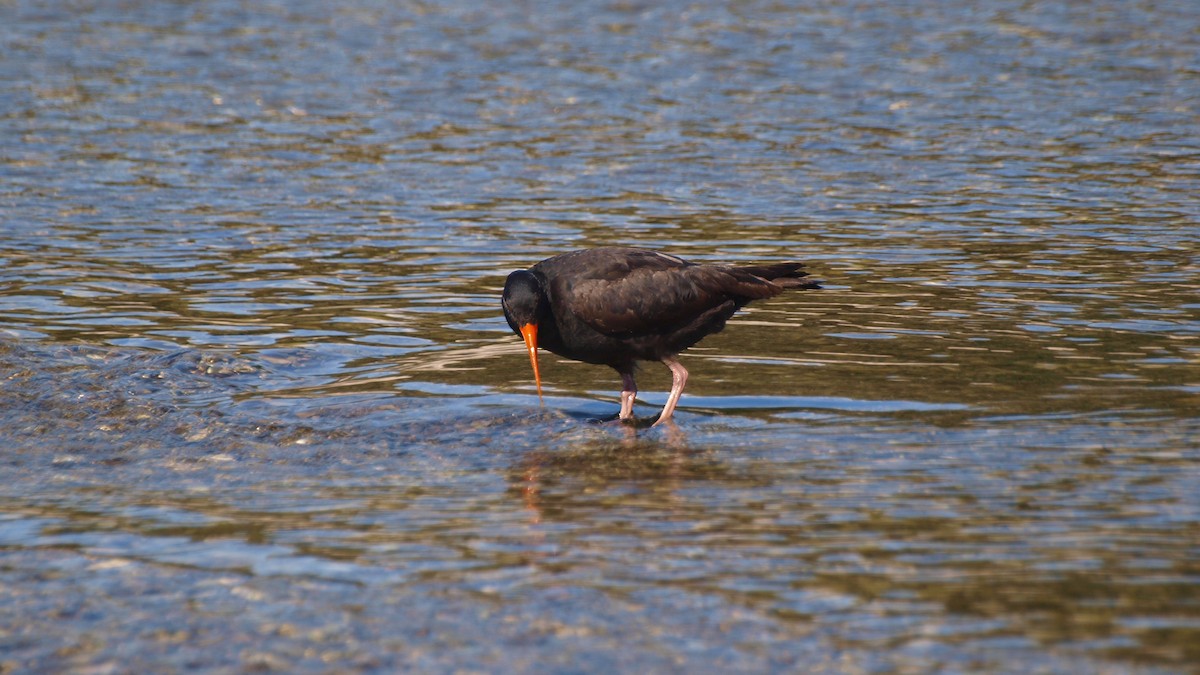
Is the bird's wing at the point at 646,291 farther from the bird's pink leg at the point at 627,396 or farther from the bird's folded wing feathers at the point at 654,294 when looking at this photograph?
the bird's pink leg at the point at 627,396

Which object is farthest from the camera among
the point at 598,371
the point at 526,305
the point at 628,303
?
the point at 598,371

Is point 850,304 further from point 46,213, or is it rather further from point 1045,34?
point 1045,34

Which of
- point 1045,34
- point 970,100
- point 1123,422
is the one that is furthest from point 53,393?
point 1045,34

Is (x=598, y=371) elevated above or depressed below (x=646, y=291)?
below

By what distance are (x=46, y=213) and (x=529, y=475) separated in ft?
27.3

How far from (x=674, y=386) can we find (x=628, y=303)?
1.87ft

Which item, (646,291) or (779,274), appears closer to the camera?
(646,291)

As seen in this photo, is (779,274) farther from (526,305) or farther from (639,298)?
(526,305)

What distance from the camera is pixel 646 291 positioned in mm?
8375

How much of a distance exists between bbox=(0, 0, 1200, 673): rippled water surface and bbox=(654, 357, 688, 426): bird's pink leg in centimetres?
17

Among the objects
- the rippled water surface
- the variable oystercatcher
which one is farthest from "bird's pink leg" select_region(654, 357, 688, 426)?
the rippled water surface

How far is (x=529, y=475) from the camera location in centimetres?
735

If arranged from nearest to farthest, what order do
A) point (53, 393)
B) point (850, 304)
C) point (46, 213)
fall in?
point (53, 393)
point (850, 304)
point (46, 213)

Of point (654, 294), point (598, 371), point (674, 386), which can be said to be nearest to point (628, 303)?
point (654, 294)
